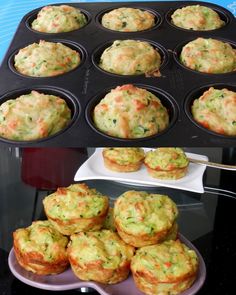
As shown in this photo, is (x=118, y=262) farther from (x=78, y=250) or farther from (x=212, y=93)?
(x=212, y=93)

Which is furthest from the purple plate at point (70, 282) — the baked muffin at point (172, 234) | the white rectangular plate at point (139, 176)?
the white rectangular plate at point (139, 176)

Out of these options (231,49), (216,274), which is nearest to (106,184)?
(216,274)

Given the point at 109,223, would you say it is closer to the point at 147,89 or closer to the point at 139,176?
the point at 139,176

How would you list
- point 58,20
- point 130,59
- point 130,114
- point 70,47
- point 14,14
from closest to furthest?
1. point 130,114
2. point 130,59
3. point 70,47
4. point 58,20
5. point 14,14

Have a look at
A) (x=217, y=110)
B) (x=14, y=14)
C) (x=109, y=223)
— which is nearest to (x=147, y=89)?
(x=217, y=110)

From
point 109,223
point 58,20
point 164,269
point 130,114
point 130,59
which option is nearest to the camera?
point 164,269

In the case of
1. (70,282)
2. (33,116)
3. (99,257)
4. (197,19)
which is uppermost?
(197,19)
